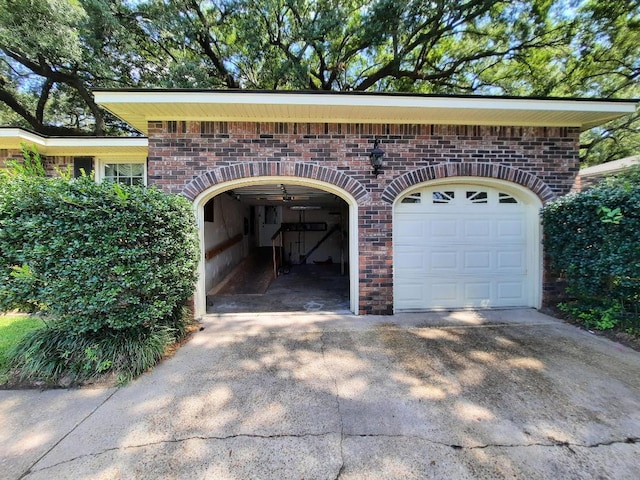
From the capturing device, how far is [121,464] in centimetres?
182

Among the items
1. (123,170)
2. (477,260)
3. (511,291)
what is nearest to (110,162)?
(123,170)

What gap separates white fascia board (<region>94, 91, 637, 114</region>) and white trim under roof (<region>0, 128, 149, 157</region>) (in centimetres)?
155

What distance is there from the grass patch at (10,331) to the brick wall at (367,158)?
2.73 metres

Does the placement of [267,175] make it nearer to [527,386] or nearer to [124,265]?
[124,265]

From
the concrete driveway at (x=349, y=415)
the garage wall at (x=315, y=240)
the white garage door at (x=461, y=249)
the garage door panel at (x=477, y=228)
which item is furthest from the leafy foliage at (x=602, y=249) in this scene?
the garage wall at (x=315, y=240)

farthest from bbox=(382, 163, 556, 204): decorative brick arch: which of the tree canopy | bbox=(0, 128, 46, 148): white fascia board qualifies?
bbox=(0, 128, 46, 148): white fascia board

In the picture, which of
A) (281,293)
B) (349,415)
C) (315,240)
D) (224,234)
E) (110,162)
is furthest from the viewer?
(315,240)

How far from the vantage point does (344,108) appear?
4199 mm

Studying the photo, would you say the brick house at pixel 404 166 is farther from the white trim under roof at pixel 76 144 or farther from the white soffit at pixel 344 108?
the white trim under roof at pixel 76 144

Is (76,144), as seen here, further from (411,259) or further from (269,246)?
(269,246)

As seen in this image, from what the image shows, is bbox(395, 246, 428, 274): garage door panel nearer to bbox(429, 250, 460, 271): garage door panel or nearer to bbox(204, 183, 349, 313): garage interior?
bbox(429, 250, 460, 271): garage door panel

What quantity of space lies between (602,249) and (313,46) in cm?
928

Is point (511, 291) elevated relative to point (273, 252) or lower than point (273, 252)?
lower

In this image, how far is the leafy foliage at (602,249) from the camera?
3.61m
